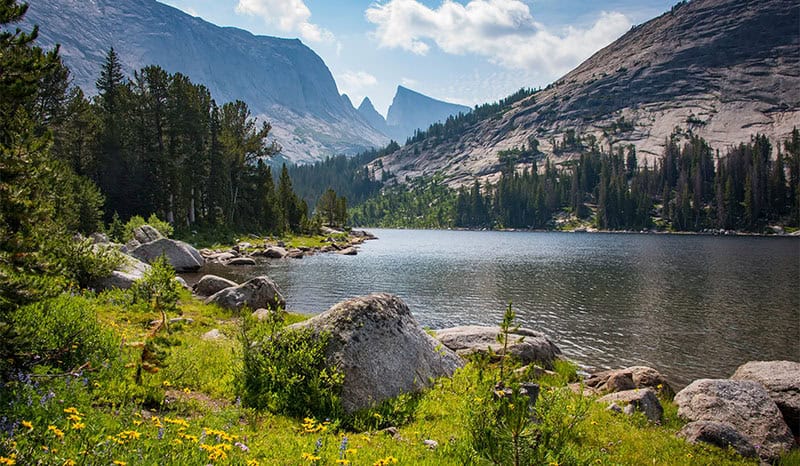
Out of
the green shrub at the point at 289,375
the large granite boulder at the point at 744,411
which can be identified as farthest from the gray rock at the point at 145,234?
the large granite boulder at the point at 744,411

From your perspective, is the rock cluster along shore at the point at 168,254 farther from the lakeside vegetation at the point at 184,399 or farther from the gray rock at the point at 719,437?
the gray rock at the point at 719,437

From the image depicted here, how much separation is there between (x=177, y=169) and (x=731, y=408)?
69169 mm

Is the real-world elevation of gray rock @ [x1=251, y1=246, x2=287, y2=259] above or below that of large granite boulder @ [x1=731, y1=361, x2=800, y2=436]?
below

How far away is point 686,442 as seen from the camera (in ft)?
34.2

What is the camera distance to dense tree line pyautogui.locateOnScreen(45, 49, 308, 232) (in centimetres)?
5738

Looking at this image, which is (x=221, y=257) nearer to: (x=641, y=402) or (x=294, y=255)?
(x=294, y=255)

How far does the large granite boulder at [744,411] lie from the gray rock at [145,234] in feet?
156

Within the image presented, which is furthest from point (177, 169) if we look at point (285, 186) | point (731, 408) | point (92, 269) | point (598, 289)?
point (731, 408)

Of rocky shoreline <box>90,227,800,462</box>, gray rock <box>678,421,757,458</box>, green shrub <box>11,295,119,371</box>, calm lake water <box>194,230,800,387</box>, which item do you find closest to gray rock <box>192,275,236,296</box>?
calm lake water <box>194,230,800,387</box>

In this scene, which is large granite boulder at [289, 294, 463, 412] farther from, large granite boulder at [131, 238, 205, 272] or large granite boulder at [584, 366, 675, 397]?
large granite boulder at [131, 238, 205, 272]

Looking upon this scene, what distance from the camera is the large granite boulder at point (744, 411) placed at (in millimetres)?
11938

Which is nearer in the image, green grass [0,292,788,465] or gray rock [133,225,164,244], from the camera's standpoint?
green grass [0,292,788,465]

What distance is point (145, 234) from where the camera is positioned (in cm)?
4794

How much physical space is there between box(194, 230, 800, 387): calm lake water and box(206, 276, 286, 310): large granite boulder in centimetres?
790
